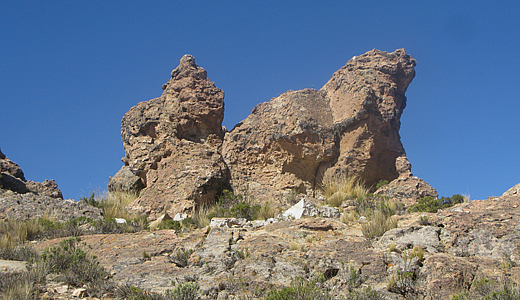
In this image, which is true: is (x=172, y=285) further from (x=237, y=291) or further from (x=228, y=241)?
(x=228, y=241)

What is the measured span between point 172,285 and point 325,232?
2952 millimetres

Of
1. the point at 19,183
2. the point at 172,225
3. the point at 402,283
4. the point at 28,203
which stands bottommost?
the point at 402,283

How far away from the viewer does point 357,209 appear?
9938 millimetres

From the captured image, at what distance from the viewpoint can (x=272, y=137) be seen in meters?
13.3

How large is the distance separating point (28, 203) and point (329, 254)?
6.91m

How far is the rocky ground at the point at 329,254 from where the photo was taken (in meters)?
5.84

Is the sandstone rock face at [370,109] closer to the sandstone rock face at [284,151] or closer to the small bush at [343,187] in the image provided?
the small bush at [343,187]

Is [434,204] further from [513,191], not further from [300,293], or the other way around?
[300,293]

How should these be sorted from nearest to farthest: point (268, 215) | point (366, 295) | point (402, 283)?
point (366, 295) < point (402, 283) < point (268, 215)

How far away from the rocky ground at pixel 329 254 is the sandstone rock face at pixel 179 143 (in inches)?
127

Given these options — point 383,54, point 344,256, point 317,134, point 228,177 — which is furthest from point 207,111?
point 344,256

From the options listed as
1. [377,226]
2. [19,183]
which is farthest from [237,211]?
[19,183]

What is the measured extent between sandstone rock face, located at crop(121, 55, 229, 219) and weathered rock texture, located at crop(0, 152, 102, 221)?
156cm

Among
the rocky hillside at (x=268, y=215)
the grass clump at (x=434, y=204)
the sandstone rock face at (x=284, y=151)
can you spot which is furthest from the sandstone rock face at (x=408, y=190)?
the sandstone rock face at (x=284, y=151)
